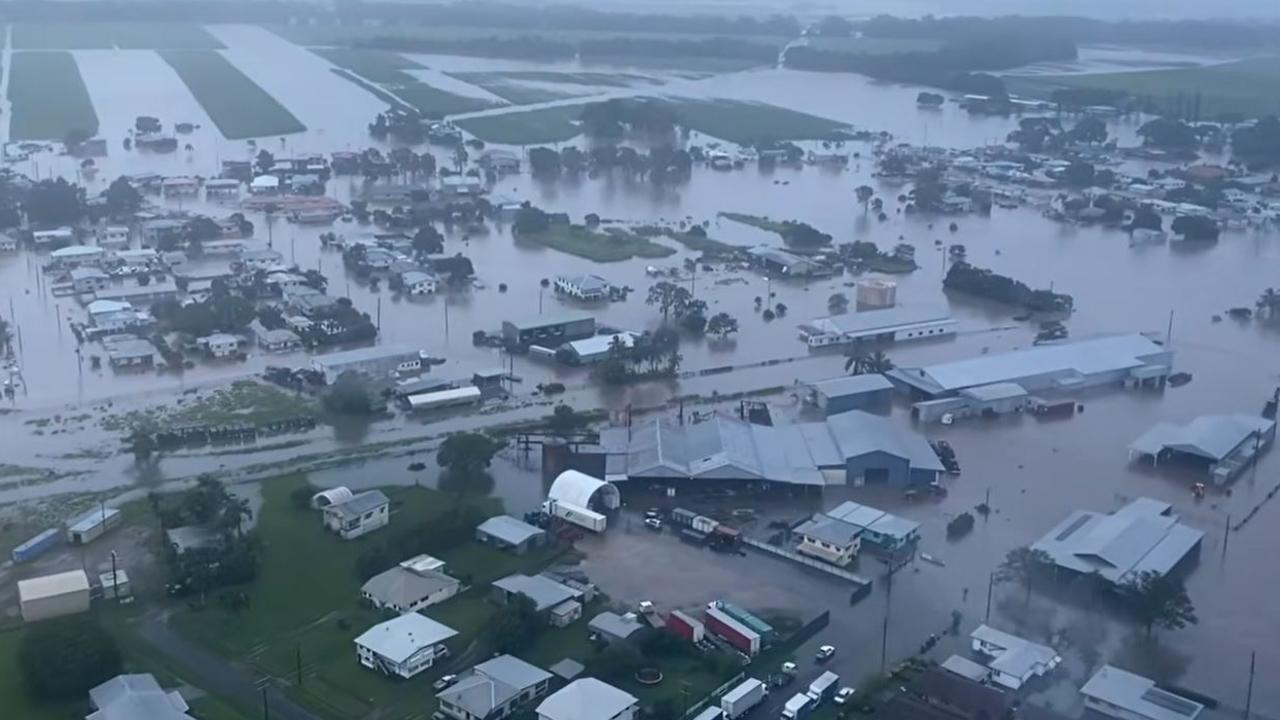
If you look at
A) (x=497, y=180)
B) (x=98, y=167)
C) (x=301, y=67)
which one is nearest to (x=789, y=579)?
(x=497, y=180)

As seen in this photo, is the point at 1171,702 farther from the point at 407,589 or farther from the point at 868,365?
the point at 868,365

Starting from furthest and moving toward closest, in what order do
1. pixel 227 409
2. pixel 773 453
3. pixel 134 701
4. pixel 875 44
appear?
pixel 875 44 < pixel 227 409 < pixel 773 453 < pixel 134 701

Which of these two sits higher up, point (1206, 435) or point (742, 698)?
point (1206, 435)

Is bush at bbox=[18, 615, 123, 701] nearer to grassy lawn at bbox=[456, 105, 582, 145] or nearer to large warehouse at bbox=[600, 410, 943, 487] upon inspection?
large warehouse at bbox=[600, 410, 943, 487]

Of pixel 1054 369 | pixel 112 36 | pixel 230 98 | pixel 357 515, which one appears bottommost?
pixel 357 515

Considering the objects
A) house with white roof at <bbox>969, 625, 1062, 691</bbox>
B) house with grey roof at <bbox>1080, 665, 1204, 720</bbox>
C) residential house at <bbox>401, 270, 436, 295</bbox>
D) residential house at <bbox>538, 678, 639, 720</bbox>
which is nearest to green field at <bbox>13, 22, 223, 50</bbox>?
residential house at <bbox>401, 270, 436, 295</bbox>

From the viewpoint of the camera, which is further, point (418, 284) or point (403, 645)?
point (418, 284)

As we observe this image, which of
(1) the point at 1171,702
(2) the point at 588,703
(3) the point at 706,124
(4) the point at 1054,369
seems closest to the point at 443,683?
(2) the point at 588,703
